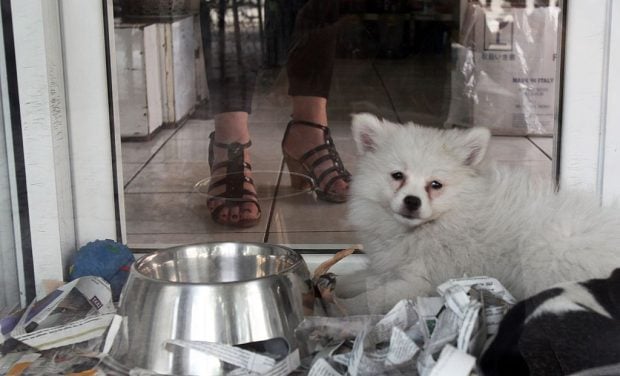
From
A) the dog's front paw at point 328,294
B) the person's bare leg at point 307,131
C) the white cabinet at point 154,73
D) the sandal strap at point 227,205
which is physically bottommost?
the dog's front paw at point 328,294

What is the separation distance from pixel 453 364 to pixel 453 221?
56cm

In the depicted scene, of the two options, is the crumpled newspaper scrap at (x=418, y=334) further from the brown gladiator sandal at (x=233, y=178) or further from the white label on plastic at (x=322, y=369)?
the brown gladiator sandal at (x=233, y=178)

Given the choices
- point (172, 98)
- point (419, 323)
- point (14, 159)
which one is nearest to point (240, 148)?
point (172, 98)

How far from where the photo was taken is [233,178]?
7.57 ft

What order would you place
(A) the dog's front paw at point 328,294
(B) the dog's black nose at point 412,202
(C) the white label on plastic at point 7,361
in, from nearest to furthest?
(C) the white label on plastic at point 7,361, (A) the dog's front paw at point 328,294, (B) the dog's black nose at point 412,202

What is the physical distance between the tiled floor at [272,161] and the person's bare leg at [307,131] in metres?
0.03

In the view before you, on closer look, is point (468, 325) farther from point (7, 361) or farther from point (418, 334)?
point (7, 361)

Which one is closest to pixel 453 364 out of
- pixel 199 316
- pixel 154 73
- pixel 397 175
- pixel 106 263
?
pixel 199 316

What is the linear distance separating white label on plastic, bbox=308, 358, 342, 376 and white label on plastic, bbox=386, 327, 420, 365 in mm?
98

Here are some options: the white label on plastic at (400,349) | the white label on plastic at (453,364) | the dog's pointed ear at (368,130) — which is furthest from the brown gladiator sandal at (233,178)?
the white label on plastic at (453,364)

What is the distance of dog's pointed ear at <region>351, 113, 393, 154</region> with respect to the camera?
79.2 inches

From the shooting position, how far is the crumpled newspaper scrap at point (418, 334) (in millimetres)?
1412

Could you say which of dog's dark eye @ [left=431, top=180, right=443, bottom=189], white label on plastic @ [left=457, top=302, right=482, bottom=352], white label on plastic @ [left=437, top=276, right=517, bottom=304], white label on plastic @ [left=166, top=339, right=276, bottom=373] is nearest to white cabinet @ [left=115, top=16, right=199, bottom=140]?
dog's dark eye @ [left=431, top=180, right=443, bottom=189]

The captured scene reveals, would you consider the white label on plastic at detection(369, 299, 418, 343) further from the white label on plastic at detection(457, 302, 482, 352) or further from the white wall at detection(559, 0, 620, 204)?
the white wall at detection(559, 0, 620, 204)
